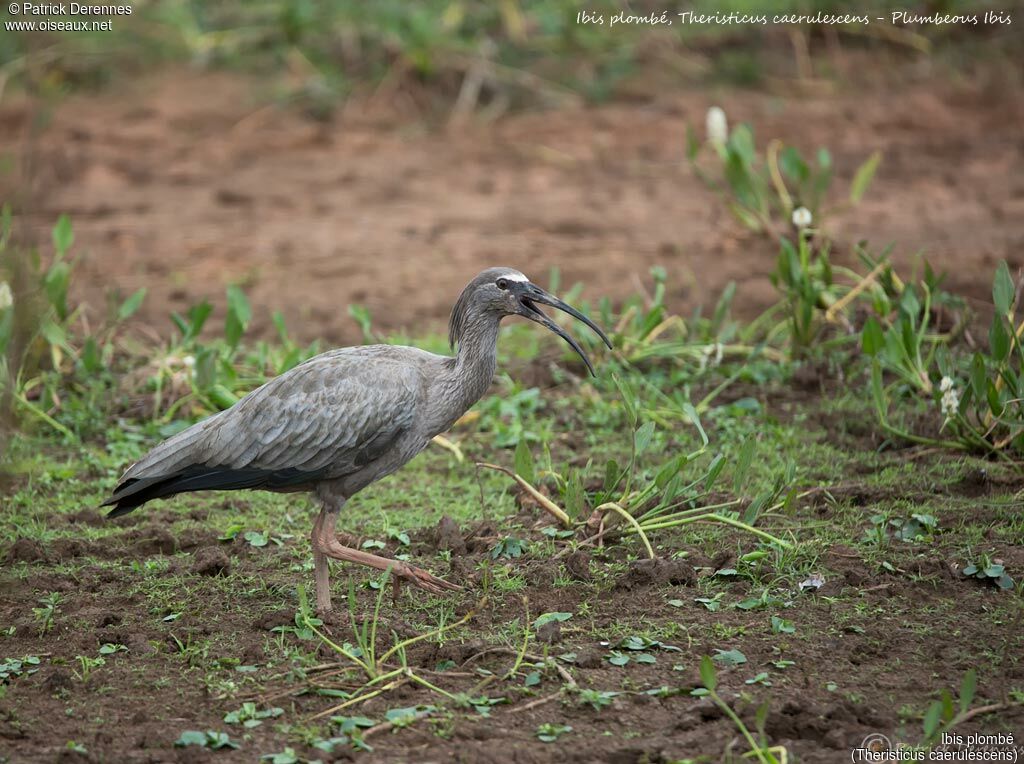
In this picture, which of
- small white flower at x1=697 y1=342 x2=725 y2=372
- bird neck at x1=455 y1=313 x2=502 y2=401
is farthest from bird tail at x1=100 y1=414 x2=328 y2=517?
small white flower at x1=697 y1=342 x2=725 y2=372

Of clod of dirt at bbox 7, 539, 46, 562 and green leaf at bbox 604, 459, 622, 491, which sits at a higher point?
green leaf at bbox 604, 459, 622, 491

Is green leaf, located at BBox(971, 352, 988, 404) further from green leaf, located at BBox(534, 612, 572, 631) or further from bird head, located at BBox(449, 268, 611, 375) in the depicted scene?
green leaf, located at BBox(534, 612, 572, 631)

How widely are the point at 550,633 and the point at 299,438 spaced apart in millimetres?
1388

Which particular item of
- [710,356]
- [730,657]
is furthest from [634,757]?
[710,356]

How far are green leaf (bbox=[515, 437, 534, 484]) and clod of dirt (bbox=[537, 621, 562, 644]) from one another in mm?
953

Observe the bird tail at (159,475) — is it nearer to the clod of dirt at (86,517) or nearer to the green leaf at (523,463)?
the clod of dirt at (86,517)

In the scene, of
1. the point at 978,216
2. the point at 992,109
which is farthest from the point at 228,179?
the point at 992,109

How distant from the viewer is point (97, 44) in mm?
14766

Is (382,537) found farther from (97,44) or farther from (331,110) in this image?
(97,44)

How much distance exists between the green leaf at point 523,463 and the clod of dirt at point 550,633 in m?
0.95

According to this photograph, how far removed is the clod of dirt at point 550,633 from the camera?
502 centimetres

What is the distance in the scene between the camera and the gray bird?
546 centimetres

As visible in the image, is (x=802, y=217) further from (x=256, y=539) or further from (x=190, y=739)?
(x=190, y=739)

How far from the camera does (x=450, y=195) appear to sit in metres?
11.6
